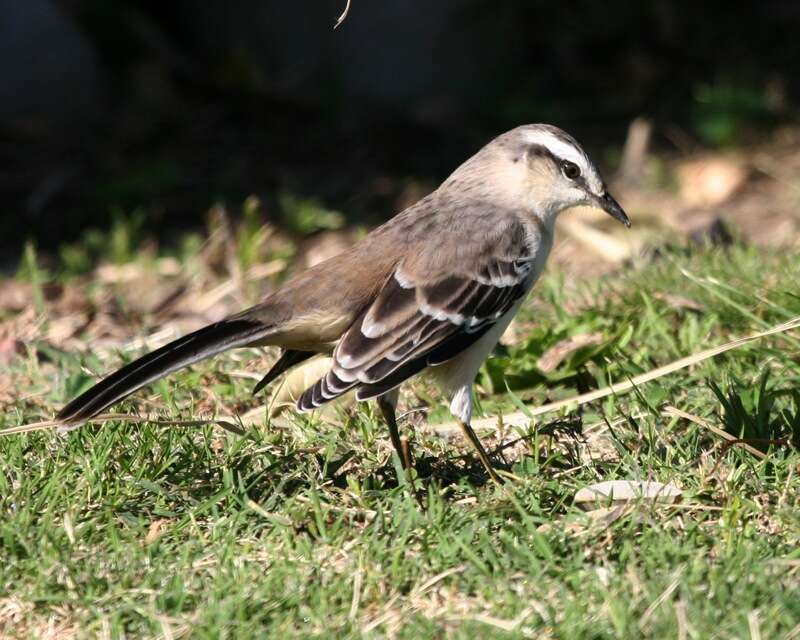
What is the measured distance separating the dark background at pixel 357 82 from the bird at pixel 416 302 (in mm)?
4396

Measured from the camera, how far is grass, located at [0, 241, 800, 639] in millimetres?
3930

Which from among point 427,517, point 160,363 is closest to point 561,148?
point 427,517

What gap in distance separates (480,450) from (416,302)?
0.64 meters

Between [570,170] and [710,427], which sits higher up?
[570,170]

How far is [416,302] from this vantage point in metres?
5.04

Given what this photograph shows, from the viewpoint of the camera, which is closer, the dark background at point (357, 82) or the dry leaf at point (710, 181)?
the dry leaf at point (710, 181)

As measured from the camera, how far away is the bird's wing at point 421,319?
478cm

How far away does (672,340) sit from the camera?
6.04 meters

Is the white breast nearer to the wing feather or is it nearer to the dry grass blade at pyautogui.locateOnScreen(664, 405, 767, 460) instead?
the wing feather

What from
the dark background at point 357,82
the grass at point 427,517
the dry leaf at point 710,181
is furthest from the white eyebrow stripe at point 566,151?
the dark background at point 357,82

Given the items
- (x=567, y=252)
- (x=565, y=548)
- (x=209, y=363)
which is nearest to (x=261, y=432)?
(x=209, y=363)

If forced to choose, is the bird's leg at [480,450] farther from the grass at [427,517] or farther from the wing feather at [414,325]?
the wing feather at [414,325]

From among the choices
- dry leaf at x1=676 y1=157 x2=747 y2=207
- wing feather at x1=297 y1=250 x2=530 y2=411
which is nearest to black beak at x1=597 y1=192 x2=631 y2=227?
wing feather at x1=297 y1=250 x2=530 y2=411

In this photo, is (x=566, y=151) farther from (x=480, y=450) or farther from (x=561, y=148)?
(x=480, y=450)
